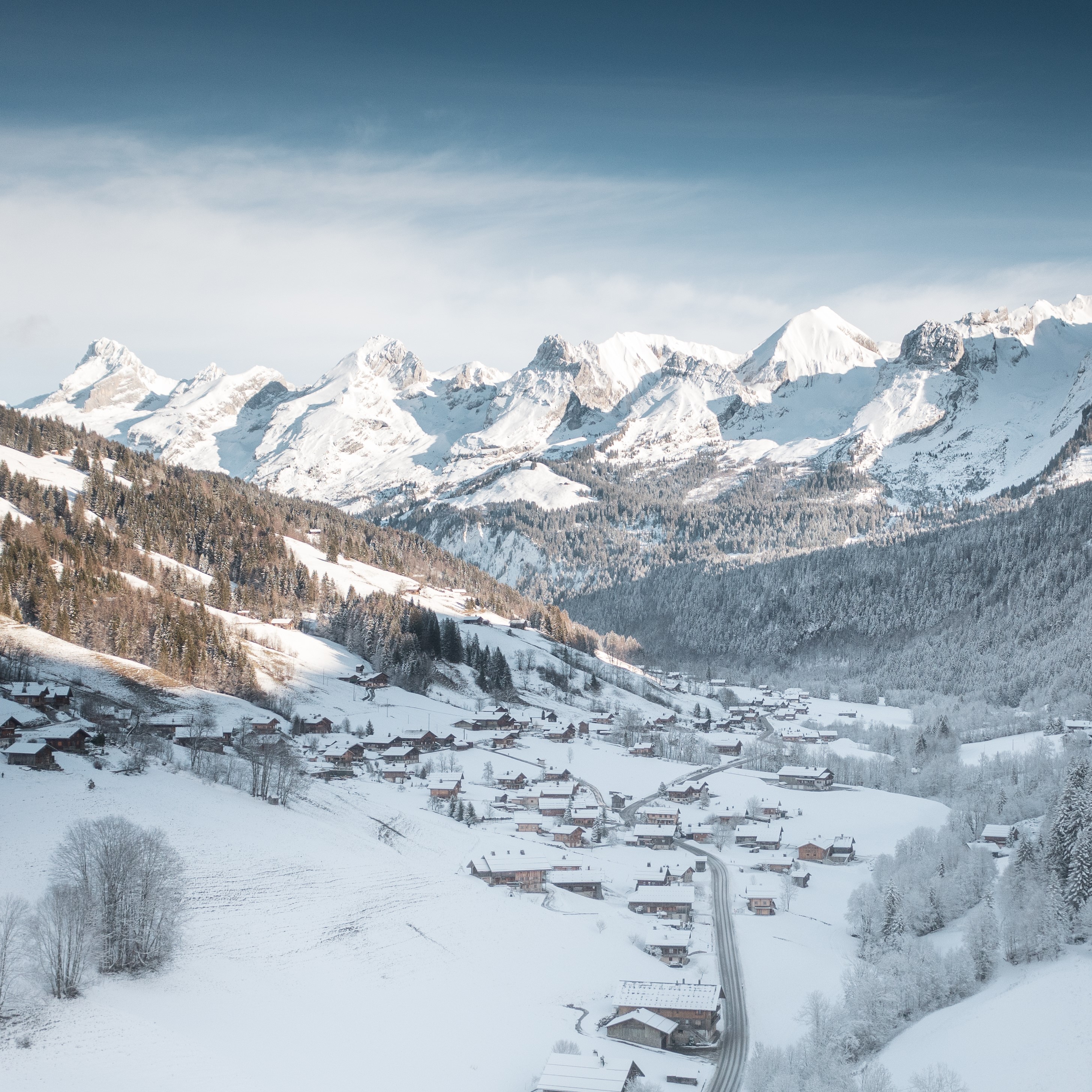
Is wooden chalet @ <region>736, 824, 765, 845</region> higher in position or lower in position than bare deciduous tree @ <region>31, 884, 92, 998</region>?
lower

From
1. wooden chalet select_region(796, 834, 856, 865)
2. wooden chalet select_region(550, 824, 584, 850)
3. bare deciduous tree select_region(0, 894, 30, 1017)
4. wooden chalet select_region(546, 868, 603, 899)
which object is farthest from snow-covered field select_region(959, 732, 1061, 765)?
bare deciduous tree select_region(0, 894, 30, 1017)

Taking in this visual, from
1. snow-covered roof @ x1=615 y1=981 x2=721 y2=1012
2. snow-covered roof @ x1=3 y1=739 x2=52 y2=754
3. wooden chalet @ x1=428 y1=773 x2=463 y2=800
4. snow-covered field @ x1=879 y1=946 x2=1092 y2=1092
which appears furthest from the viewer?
wooden chalet @ x1=428 y1=773 x2=463 y2=800

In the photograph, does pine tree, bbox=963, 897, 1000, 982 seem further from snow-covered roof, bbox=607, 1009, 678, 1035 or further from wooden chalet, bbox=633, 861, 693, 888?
wooden chalet, bbox=633, 861, 693, 888

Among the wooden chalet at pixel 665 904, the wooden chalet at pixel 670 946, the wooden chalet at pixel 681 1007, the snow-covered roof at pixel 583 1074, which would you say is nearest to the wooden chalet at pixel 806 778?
the wooden chalet at pixel 665 904

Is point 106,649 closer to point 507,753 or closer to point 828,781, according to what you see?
point 507,753

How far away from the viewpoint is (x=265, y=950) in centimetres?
5047

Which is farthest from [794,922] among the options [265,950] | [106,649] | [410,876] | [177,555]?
[177,555]

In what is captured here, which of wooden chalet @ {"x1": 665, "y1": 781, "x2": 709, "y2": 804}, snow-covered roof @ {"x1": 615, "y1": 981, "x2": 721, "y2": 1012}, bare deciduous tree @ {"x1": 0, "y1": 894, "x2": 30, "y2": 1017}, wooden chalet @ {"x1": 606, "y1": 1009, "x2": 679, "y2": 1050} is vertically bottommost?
wooden chalet @ {"x1": 665, "y1": 781, "x2": 709, "y2": 804}

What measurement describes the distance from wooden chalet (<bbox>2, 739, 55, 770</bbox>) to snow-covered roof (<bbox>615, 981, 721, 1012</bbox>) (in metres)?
41.2

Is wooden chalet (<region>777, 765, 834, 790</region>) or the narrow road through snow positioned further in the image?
wooden chalet (<region>777, 765, 834, 790</region>)

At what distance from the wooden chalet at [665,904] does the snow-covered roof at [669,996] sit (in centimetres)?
1312

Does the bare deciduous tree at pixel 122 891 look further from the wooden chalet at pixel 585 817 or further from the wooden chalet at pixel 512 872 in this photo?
the wooden chalet at pixel 585 817

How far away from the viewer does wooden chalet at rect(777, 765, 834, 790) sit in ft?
360

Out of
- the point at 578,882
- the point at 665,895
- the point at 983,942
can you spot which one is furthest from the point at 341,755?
the point at 983,942
